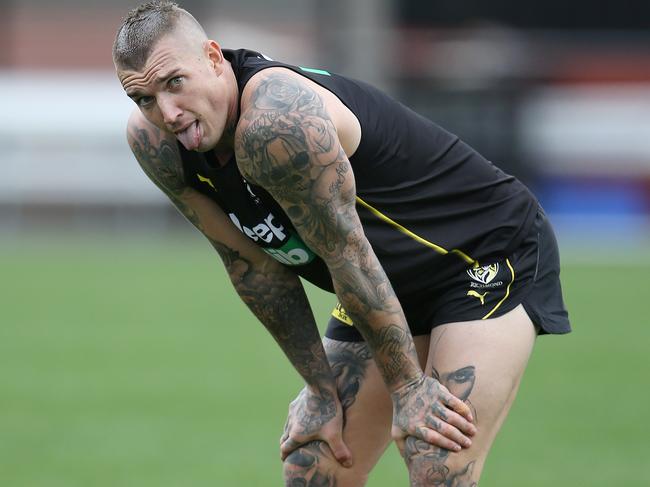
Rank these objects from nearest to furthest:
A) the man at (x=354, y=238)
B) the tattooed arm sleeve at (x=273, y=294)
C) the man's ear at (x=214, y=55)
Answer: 1. the man at (x=354, y=238)
2. the man's ear at (x=214, y=55)
3. the tattooed arm sleeve at (x=273, y=294)

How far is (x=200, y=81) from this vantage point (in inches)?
168

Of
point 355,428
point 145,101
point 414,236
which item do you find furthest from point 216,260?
point 145,101

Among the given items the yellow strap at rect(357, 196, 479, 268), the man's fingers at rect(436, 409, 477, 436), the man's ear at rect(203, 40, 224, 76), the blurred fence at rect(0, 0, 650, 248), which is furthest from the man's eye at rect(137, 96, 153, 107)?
the blurred fence at rect(0, 0, 650, 248)

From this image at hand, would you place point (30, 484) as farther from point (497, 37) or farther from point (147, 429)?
point (497, 37)

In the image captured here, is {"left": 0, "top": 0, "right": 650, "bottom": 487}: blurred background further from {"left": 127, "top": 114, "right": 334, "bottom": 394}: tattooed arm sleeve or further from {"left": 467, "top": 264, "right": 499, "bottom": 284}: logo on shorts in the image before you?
{"left": 467, "top": 264, "right": 499, "bottom": 284}: logo on shorts

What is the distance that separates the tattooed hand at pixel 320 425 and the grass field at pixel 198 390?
7.62ft

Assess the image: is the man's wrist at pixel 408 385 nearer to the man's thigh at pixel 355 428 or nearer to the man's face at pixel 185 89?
the man's thigh at pixel 355 428

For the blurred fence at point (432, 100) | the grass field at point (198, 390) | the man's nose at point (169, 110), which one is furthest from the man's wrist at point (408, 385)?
the blurred fence at point (432, 100)

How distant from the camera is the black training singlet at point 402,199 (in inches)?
179

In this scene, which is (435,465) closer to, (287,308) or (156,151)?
(287,308)

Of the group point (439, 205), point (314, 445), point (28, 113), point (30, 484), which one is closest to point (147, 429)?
point (30, 484)

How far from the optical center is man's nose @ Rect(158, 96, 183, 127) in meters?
4.24

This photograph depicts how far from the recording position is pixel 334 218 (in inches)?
166

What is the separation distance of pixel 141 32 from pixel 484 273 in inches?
62.0
